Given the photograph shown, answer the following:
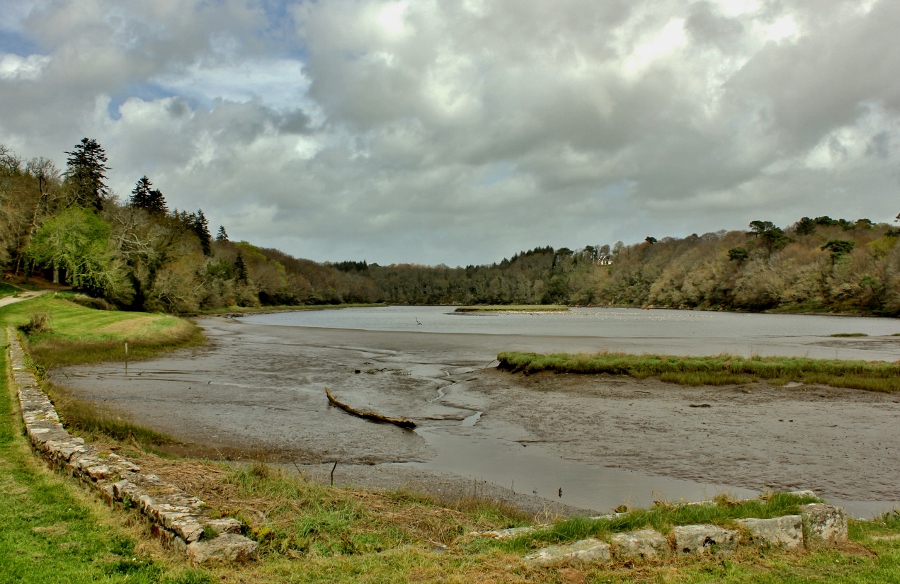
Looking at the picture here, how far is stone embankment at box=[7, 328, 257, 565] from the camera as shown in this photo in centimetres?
602

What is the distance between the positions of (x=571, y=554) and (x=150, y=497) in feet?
16.7

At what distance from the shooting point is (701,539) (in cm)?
656

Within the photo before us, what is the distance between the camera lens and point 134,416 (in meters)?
17.1

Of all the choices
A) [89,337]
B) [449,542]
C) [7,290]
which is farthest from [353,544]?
[7,290]

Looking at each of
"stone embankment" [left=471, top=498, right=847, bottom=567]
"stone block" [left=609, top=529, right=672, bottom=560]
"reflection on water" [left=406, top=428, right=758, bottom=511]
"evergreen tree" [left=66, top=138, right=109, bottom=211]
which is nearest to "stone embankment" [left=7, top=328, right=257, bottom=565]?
"stone embankment" [left=471, top=498, right=847, bottom=567]

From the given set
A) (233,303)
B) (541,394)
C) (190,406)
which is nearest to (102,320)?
(190,406)

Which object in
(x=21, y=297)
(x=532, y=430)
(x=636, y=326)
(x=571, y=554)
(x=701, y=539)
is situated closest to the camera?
(x=571, y=554)

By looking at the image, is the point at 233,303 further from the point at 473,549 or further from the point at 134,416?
the point at 473,549

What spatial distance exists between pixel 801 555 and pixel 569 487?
538 centimetres

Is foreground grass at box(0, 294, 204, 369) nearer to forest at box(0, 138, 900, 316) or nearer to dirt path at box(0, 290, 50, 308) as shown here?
dirt path at box(0, 290, 50, 308)

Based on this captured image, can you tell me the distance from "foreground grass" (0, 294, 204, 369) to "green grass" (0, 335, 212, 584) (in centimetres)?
2259

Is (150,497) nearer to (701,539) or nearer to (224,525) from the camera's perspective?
(224,525)

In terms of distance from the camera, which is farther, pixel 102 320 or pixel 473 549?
pixel 102 320

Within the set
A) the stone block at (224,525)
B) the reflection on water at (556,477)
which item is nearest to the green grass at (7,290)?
the reflection on water at (556,477)
